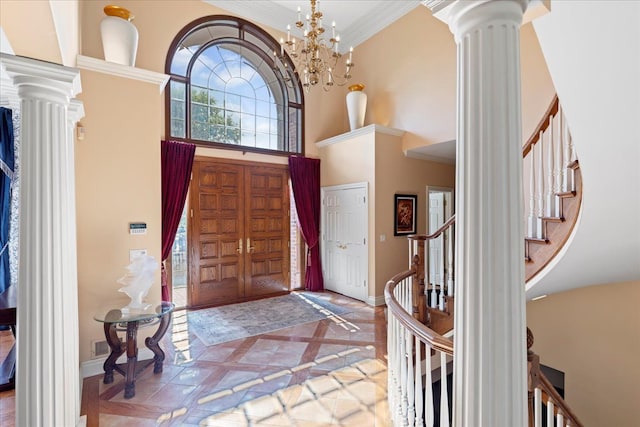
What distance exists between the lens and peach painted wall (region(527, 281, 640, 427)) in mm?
3502

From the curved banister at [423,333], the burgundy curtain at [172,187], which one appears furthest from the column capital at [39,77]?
the burgundy curtain at [172,187]

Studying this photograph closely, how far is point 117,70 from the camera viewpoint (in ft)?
10.2

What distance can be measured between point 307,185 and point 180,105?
2.52m

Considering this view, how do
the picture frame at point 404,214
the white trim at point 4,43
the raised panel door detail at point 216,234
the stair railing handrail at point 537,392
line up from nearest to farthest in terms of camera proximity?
the stair railing handrail at point 537,392 < the white trim at point 4,43 < the raised panel door detail at point 216,234 < the picture frame at point 404,214

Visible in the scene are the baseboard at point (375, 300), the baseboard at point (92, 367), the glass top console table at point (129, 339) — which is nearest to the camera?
the glass top console table at point (129, 339)

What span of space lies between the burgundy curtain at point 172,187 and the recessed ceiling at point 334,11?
8.60ft

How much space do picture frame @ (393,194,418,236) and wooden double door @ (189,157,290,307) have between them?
200 centimetres

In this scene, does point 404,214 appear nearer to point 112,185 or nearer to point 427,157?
point 427,157

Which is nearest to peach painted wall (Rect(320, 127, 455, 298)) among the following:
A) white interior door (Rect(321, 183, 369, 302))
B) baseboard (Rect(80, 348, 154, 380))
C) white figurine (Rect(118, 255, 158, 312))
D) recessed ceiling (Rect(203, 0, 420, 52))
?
white interior door (Rect(321, 183, 369, 302))

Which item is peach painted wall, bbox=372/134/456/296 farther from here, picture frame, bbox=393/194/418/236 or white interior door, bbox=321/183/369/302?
white interior door, bbox=321/183/369/302

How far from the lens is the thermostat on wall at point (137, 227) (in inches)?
124

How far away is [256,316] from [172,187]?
7.35 ft

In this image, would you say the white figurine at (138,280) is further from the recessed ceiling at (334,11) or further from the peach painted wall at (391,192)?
the recessed ceiling at (334,11)

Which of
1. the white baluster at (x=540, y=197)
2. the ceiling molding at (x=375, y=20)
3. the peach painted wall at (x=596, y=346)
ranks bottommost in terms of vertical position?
the peach painted wall at (x=596, y=346)
